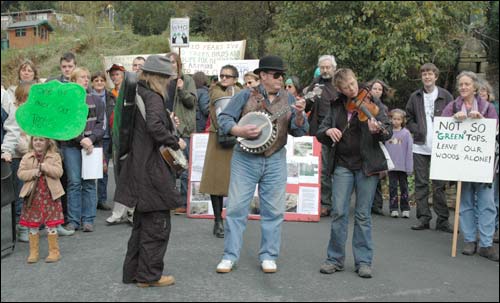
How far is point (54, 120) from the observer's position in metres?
6.87

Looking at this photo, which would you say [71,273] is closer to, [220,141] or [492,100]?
[220,141]

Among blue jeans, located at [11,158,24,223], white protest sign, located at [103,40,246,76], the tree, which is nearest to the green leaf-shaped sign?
blue jeans, located at [11,158,24,223]

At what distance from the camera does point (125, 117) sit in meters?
5.40

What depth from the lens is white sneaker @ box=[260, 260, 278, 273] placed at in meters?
6.20

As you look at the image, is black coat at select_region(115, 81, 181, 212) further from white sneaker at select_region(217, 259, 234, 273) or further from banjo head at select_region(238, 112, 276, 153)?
white sneaker at select_region(217, 259, 234, 273)

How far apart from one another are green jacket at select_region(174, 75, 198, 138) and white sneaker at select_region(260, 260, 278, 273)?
3.19 m

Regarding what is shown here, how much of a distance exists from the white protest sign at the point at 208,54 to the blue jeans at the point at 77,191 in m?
6.90

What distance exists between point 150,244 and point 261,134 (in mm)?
1421

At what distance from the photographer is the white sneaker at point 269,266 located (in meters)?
6.20

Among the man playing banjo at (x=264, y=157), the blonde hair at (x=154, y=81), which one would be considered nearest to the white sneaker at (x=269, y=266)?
the man playing banjo at (x=264, y=157)

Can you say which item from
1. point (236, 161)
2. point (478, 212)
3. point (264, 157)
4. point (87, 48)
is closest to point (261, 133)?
point (264, 157)

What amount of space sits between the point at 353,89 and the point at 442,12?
953 centimetres

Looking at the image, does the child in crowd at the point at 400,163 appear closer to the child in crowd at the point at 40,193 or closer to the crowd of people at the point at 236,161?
the crowd of people at the point at 236,161

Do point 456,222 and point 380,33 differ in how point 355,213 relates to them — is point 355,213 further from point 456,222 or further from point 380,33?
point 380,33
